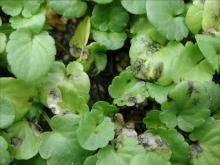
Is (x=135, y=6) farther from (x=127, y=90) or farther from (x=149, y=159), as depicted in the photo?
(x=149, y=159)

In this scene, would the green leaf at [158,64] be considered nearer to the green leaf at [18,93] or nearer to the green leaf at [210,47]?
the green leaf at [210,47]

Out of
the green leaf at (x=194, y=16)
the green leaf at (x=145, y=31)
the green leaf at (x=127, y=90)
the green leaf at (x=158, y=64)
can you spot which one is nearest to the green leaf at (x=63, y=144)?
the green leaf at (x=127, y=90)

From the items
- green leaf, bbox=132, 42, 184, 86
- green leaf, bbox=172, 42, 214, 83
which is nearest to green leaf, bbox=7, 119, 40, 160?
green leaf, bbox=132, 42, 184, 86

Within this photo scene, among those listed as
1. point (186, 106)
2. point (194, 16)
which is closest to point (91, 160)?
point (186, 106)

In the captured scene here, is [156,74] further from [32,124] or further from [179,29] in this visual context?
[32,124]

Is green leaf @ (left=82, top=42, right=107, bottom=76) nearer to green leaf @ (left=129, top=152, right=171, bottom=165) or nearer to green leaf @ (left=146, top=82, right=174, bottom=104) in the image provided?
green leaf @ (left=146, top=82, right=174, bottom=104)
